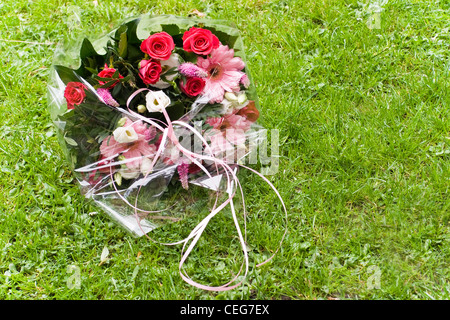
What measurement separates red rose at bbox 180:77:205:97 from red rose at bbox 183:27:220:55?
0.12 meters

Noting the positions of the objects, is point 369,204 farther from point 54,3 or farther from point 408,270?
point 54,3

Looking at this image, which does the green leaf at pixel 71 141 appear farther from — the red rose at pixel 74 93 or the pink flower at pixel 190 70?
the pink flower at pixel 190 70

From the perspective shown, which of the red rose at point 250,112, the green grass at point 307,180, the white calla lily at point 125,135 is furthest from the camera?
→ the red rose at point 250,112

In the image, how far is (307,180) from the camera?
256cm

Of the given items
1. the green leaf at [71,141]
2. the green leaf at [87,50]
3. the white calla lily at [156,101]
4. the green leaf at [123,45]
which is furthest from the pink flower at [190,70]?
the green leaf at [71,141]

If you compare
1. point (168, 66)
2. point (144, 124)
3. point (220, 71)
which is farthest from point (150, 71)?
point (220, 71)

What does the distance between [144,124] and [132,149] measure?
12 cm

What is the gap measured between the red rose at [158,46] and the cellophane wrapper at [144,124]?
1.6 inches

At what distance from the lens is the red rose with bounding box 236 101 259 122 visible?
2.37 meters

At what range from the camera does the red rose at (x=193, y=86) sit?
2.22 m

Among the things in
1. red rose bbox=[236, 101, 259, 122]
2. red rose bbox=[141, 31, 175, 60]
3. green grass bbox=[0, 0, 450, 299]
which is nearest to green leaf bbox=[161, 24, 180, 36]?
red rose bbox=[141, 31, 175, 60]

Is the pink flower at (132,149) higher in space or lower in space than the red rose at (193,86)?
lower

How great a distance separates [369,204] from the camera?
246 centimetres
